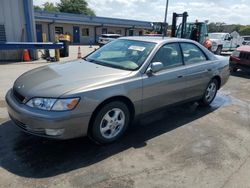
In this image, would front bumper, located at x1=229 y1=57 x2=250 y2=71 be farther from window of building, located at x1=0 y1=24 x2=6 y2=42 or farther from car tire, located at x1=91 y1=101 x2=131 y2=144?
window of building, located at x1=0 y1=24 x2=6 y2=42

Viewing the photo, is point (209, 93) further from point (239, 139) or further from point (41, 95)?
point (41, 95)

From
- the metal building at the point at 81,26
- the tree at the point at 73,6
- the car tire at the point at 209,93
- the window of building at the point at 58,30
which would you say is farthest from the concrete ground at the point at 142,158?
the tree at the point at 73,6

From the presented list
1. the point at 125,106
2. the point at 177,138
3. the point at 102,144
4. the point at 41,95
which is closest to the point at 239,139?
the point at 177,138

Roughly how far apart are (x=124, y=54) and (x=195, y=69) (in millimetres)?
1537

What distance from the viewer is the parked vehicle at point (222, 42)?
18.4 meters

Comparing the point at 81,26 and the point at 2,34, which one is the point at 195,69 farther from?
the point at 81,26

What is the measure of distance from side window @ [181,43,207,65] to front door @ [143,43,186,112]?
0.59 ft

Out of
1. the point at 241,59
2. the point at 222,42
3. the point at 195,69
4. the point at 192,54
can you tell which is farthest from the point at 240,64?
the point at 222,42

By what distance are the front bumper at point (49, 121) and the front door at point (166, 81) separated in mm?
1184

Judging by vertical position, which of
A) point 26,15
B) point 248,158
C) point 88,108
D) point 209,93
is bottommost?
point 248,158

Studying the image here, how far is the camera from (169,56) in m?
4.40

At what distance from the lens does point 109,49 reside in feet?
15.3

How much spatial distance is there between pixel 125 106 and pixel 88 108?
699mm

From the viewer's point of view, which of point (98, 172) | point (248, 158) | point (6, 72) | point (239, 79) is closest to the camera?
point (98, 172)
